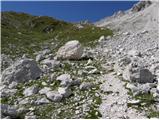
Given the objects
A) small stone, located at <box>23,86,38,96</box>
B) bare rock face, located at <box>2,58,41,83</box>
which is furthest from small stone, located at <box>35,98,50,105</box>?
bare rock face, located at <box>2,58,41,83</box>

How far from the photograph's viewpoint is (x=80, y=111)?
1712cm

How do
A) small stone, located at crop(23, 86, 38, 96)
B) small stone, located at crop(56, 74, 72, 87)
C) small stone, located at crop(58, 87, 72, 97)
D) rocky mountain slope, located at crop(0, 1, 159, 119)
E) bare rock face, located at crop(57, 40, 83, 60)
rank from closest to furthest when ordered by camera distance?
rocky mountain slope, located at crop(0, 1, 159, 119)
small stone, located at crop(58, 87, 72, 97)
small stone, located at crop(23, 86, 38, 96)
small stone, located at crop(56, 74, 72, 87)
bare rock face, located at crop(57, 40, 83, 60)

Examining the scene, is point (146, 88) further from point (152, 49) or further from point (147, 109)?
point (152, 49)

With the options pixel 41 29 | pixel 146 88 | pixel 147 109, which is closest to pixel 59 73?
pixel 146 88

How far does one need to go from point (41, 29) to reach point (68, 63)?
94.2 metres

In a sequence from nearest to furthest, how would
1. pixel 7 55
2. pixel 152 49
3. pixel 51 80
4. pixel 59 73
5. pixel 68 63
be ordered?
→ pixel 51 80
pixel 59 73
pixel 68 63
pixel 152 49
pixel 7 55

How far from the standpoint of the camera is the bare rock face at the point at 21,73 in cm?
2216

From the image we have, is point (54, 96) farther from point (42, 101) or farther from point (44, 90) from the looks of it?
point (44, 90)

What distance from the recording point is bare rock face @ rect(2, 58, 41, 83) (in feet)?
72.7

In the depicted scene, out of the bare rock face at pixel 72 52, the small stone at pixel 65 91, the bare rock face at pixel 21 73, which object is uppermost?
the bare rock face at pixel 72 52

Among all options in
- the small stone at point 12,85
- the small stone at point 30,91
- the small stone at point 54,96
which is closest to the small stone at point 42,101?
the small stone at point 54,96

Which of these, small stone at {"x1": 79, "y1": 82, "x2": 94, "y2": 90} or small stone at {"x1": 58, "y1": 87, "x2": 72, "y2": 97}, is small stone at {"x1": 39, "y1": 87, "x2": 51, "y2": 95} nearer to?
small stone at {"x1": 58, "y1": 87, "x2": 72, "y2": 97}

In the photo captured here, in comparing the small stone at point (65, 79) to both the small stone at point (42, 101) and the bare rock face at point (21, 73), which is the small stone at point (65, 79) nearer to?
the bare rock face at point (21, 73)

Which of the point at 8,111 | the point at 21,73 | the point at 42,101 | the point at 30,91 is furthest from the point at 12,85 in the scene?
the point at 8,111
